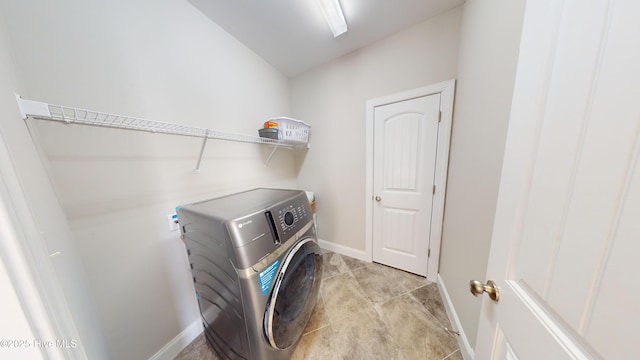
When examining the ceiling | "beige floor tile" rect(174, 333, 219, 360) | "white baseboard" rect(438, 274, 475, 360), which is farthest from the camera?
the ceiling

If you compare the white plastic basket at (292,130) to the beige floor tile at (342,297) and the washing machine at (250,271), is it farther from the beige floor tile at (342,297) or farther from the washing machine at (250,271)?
the beige floor tile at (342,297)

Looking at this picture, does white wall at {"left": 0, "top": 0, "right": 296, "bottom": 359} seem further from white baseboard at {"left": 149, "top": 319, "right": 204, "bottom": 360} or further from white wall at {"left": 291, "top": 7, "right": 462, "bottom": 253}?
white wall at {"left": 291, "top": 7, "right": 462, "bottom": 253}

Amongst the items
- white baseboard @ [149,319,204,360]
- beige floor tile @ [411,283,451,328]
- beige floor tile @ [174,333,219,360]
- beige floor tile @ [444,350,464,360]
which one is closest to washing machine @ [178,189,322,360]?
beige floor tile @ [174,333,219,360]

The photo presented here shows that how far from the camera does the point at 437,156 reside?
5.16 feet

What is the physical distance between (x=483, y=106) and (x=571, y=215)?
0.92 m

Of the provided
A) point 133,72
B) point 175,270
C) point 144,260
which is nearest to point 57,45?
point 133,72

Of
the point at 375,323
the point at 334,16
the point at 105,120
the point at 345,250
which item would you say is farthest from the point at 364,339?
the point at 334,16

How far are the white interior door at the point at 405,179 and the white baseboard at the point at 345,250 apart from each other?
0.21 metres

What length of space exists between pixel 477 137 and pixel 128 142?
206 cm

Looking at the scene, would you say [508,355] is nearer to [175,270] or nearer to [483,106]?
[483,106]

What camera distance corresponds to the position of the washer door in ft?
2.81

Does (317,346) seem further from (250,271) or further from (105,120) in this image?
(105,120)

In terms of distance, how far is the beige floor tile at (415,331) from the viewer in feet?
3.81

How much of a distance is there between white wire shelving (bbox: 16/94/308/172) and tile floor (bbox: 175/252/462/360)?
1519 millimetres
